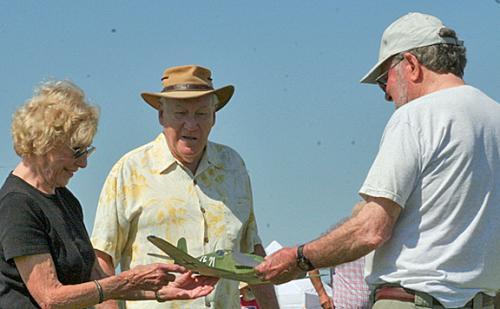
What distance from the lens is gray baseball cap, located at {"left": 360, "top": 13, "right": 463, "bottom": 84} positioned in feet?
16.4

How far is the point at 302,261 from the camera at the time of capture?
4867mm

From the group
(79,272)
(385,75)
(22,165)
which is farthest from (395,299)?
(22,165)

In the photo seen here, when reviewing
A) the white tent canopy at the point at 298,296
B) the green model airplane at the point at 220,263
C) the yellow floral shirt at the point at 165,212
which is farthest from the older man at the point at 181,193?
Answer: the white tent canopy at the point at 298,296

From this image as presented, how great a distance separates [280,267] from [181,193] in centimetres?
140

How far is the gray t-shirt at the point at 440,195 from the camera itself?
4652 mm

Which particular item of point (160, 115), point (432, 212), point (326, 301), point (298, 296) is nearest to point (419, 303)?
point (432, 212)

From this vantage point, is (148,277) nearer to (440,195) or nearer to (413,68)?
(440,195)

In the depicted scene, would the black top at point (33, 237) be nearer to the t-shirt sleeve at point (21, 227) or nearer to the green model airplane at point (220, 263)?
the t-shirt sleeve at point (21, 227)

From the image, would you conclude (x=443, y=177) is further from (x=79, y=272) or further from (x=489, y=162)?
(x=79, y=272)

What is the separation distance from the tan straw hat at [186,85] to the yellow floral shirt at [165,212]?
0.28m

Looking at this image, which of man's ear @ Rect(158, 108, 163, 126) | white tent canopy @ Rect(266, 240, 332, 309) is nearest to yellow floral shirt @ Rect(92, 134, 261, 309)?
man's ear @ Rect(158, 108, 163, 126)

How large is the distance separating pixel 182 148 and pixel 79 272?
1.32m

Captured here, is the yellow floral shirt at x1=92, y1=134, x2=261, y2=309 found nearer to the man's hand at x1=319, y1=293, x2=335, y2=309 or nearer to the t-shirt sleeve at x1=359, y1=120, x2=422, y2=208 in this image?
the t-shirt sleeve at x1=359, y1=120, x2=422, y2=208

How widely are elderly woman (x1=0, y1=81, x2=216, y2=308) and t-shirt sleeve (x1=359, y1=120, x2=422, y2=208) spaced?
1236 millimetres
